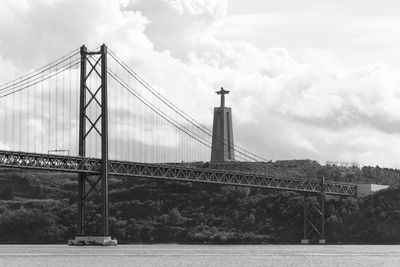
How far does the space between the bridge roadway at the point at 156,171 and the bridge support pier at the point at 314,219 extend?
219cm

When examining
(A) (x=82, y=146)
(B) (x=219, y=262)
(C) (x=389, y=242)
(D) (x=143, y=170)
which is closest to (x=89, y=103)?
(A) (x=82, y=146)

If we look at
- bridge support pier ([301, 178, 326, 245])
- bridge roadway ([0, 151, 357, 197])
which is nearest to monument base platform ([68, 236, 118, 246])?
bridge roadway ([0, 151, 357, 197])

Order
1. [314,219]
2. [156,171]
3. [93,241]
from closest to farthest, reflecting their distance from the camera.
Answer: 1. [93,241]
2. [156,171]
3. [314,219]

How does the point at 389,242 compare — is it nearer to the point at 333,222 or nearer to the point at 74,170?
the point at 333,222

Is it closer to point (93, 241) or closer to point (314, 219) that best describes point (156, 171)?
point (93, 241)

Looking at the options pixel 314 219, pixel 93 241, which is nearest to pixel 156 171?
pixel 93 241

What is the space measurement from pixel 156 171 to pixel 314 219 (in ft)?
141

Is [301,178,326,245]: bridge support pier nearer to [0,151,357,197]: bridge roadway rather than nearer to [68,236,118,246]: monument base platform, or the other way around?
[0,151,357,197]: bridge roadway

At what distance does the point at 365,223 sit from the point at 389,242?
9.02 meters

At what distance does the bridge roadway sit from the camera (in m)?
144

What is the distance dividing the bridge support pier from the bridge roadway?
7.20ft

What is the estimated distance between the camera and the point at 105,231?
5827 inches

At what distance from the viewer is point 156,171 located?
167 meters

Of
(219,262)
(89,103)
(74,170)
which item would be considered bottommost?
(219,262)
